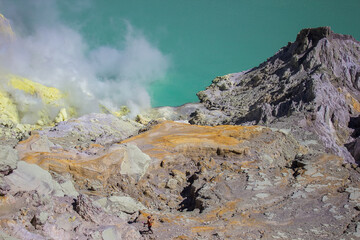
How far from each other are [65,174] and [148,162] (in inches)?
193

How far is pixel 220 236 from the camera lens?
11703mm

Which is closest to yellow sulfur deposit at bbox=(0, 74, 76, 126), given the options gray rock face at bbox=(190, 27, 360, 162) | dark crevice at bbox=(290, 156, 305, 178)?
gray rock face at bbox=(190, 27, 360, 162)

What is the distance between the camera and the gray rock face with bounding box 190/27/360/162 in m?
30.2

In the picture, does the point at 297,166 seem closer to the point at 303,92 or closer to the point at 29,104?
the point at 303,92

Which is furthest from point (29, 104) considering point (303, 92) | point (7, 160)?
point (303, 92)

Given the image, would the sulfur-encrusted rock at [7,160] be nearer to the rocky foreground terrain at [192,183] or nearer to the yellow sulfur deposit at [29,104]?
the rocky foreground terrain at [192,183]

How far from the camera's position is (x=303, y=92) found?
34.5m

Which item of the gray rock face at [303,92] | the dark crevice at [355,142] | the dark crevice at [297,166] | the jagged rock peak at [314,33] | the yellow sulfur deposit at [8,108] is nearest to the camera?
the dark crevice at [297,166]

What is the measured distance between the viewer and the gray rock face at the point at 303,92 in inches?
1191

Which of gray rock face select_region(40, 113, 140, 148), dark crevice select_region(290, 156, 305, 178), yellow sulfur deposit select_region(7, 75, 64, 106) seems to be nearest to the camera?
dark crevice select_region(290, 156, 305, 178)

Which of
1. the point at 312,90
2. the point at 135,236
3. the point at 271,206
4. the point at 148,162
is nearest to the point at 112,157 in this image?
the point at 148,162

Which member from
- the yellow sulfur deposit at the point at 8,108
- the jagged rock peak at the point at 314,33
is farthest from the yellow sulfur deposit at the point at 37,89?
the jagged rock peak at the point at 314,33

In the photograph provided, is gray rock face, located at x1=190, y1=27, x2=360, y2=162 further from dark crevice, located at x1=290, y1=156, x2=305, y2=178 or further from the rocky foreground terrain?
dark crevice, located at x1=290, y1=156, x2=305, y2=178

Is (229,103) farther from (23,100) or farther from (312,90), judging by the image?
(23,100)
